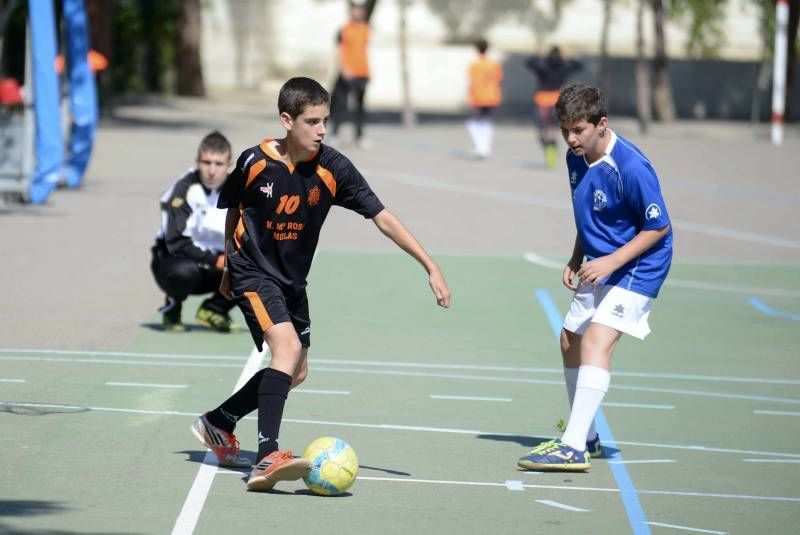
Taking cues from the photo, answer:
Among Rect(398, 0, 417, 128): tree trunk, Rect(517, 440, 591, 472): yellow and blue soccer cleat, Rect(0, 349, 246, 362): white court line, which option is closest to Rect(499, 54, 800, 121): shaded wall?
Rect(398, 0, 417, 128): tree trunk

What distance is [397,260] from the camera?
1631 cm

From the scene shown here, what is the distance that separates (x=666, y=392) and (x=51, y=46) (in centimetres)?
1104

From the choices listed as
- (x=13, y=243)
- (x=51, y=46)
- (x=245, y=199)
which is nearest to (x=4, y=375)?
(x=245, y=199)

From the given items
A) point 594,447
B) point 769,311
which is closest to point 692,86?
point 769,311

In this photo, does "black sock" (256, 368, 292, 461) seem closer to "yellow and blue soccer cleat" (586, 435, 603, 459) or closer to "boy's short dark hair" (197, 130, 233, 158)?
"yellow and blue soccer cleat" (586, 435, 603, 459)

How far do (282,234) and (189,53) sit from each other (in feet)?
120

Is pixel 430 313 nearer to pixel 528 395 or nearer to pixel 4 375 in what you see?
pixel 528 395

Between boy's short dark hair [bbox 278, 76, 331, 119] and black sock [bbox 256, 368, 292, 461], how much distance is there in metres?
1.18

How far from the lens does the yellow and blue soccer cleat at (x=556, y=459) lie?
753 centimetres

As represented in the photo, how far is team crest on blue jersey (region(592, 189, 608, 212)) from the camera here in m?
7.62

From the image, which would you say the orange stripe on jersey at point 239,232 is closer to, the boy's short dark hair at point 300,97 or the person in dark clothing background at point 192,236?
the boy's short dark hair at point 300,97

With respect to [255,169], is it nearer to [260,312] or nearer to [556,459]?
[260,312]

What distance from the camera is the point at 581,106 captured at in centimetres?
747

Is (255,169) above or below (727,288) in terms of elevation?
above
